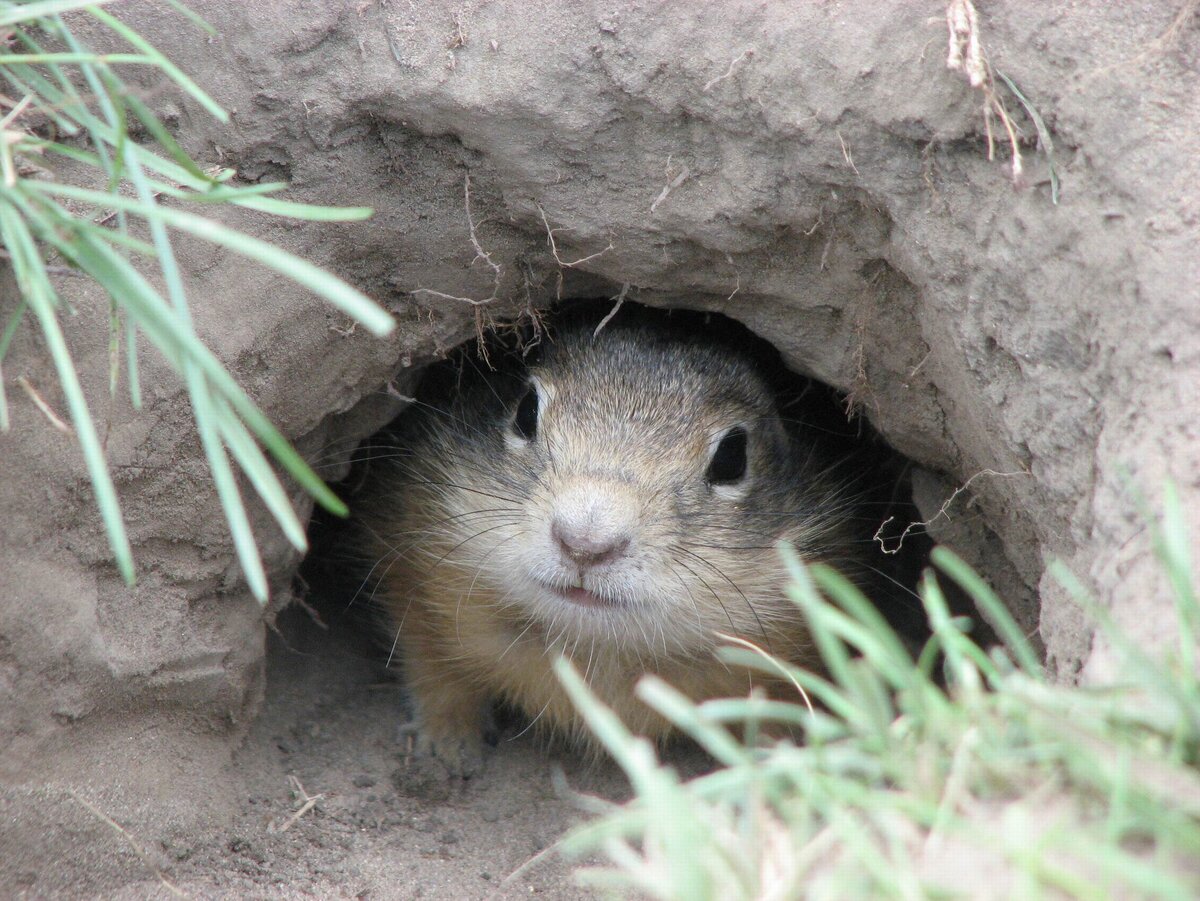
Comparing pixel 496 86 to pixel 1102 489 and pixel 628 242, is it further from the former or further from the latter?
pixel 1102 489

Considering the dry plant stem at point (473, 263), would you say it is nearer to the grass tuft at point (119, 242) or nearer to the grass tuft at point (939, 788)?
the grass tuft at point (119, 242)

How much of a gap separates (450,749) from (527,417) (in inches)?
56.2

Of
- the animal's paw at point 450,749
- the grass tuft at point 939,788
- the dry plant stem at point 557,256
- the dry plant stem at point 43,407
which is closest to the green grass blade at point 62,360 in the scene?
the dry plant stem at point 43,407

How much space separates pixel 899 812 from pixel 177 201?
2547mm

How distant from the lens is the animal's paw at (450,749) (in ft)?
15.0

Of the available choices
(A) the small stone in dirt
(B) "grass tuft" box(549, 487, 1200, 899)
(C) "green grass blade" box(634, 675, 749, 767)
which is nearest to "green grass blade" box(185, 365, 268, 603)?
(B) "grass tuft" box(549, 487, 1200, 899)

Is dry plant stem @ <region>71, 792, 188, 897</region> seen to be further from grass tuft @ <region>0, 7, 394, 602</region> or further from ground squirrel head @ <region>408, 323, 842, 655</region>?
ground squirrel head @ <region>408, 323, 842, 655</region>

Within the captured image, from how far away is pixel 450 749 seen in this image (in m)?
4.62

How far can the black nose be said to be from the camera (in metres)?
3.58

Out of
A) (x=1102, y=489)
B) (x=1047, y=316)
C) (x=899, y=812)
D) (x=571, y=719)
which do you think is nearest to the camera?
(x=899, y=812)

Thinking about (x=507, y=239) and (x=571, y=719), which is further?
(x=571, y=719)

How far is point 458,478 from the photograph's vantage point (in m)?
4.66

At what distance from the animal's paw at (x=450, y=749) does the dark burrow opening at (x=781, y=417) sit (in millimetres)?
233

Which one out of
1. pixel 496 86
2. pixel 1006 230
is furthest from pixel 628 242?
pixel 1006 230
